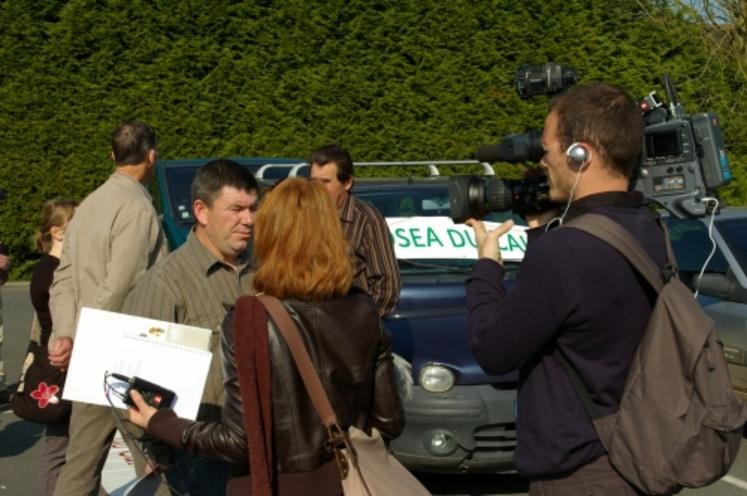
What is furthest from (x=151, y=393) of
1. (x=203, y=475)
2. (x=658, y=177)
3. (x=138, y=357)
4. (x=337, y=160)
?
(x=337, y=160)

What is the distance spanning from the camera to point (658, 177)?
3055mm

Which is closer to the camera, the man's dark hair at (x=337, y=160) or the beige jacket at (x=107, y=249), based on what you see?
the beige jacket at (x=107, y=249)

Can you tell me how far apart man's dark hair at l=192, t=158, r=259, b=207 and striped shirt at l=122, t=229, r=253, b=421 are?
17 centimetres

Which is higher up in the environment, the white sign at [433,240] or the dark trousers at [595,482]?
the white sign at [433,240]

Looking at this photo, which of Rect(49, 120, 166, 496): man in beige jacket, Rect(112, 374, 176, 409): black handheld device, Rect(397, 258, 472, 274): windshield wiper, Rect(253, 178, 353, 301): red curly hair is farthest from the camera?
Rect(397, 258, 472, 274): windshield wiper

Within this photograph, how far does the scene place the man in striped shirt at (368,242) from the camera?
5.10 m

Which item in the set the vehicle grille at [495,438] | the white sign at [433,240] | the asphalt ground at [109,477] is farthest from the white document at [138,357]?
the white sign at [433,240]

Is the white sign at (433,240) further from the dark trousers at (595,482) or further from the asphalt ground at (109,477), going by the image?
the dark trousers at (595,482)

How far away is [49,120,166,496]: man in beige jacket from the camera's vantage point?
13.8 feet

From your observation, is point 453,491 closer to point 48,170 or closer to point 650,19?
point 48,170

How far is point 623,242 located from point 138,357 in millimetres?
1459

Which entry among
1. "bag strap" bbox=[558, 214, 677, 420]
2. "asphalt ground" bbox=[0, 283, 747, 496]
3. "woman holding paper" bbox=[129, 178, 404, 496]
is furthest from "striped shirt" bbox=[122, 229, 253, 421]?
"asphalt ground" bbox=[0, 283, 747, 496]

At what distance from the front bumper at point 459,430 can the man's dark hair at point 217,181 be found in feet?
7.45

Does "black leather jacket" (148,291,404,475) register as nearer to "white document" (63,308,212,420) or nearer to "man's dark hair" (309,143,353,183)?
"white document" (63,308,212,420)
